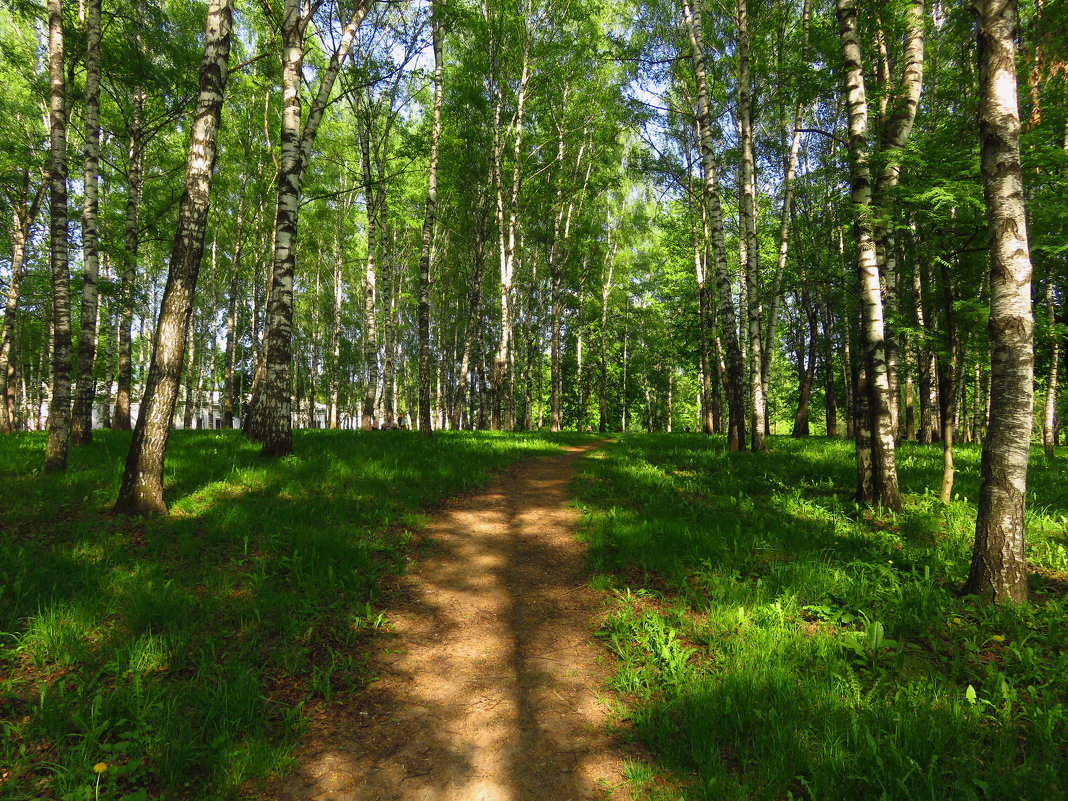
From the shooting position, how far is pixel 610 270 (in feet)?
91.7

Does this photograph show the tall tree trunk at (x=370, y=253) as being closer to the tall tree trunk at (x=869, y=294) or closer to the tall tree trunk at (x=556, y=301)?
the tall tree trunk at (x=556, y=301)

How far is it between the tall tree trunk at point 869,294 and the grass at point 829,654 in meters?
0.54

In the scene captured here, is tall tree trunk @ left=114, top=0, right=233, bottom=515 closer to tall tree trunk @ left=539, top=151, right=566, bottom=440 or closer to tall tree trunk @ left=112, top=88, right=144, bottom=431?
tall tree trunk @ left=112, top=88, right=144, bottom=431

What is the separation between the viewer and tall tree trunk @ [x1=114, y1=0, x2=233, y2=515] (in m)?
5.44

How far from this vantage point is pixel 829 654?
329cm

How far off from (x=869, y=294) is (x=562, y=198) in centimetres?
1881

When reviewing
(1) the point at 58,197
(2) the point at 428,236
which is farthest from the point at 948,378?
(1) the point at 58,197

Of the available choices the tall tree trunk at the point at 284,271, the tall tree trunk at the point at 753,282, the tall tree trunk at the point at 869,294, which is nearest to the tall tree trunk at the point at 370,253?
the tall tree trunk at the point at 284,271

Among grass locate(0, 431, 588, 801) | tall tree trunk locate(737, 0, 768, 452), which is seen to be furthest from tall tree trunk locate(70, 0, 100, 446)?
tall tree trunk locate(737, 0, 768, 452)

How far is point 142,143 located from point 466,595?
16477 millimetres

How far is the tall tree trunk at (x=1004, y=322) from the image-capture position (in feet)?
12.2

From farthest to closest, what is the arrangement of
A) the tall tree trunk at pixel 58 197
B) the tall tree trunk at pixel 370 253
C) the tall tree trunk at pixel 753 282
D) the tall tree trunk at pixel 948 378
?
the tall tree trunk at pixel 370 253
the tall tree trunk at pixel 753 282
the tall tree trunk at pixel 58 197
the tall tree trunk at pixel 948 378

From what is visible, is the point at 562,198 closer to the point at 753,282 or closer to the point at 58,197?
the point at 753,282

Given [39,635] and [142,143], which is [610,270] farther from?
[39,635]
